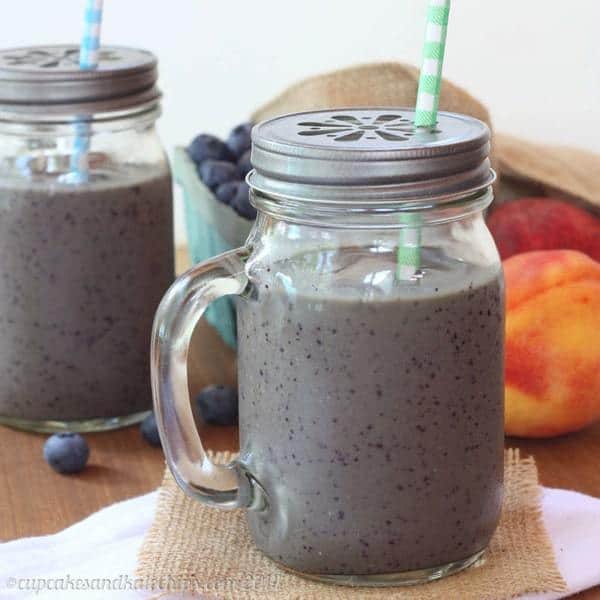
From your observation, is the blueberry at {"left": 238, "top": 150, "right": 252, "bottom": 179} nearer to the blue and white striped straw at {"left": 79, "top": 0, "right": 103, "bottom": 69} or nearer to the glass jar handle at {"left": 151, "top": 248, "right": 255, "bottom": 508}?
the blue and white striped straw at {"left": 79, "top": 0, "right": 103, "bottom": 69}

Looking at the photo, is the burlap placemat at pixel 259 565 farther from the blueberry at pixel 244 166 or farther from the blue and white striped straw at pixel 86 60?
the blueberry at pixel 244 166

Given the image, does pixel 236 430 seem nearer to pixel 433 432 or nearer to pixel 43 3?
pixel 433 432

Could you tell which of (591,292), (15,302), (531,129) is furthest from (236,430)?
(531,129)

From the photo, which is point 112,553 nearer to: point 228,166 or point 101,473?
point 101,473

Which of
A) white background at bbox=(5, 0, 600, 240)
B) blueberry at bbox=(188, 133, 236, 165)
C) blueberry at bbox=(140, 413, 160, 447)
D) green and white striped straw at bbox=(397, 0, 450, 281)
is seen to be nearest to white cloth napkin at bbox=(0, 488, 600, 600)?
blueberry at bbox=(140, 413, 160, 447)

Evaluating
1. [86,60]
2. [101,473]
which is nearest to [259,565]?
[101,473]

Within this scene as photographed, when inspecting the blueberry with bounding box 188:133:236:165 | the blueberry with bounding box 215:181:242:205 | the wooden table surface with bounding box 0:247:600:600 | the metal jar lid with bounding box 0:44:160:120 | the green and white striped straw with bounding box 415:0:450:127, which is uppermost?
the green and white striped straw with bounding box 415:0:450:127
